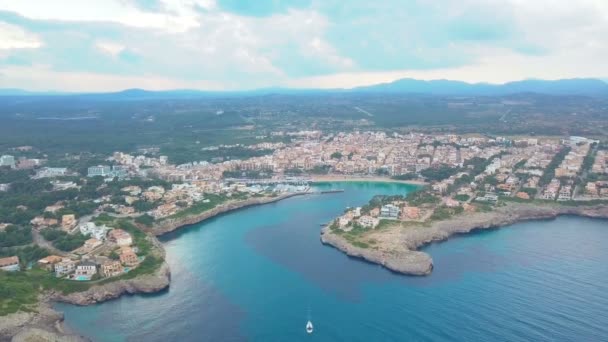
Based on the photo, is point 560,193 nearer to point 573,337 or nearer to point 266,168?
point 573,337

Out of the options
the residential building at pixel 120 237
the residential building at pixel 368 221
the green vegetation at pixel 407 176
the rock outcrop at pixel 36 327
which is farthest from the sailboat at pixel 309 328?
the green vegetation at pixel 407 176

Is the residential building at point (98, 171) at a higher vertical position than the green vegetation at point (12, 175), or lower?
lower

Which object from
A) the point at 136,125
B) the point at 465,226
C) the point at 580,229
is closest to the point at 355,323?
the point at 465,226

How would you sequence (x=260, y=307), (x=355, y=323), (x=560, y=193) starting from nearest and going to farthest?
(x=355, y=323) < (x=260, y=307) < (x=560, y=193)

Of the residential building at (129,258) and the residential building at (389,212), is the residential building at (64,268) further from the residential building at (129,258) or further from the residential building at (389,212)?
the residential building at (389,212)

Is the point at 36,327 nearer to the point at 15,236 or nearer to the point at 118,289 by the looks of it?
the point at 118,289

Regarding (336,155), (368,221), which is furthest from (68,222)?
(336,155)
